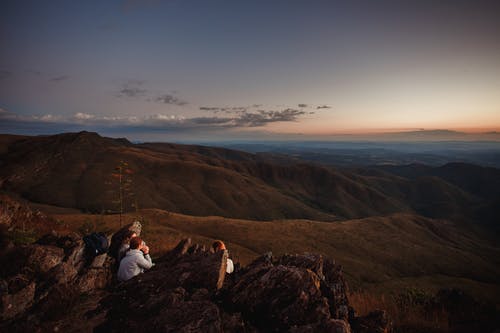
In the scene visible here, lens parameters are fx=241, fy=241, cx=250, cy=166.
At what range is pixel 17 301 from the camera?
20.0ft

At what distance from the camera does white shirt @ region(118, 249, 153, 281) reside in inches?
322

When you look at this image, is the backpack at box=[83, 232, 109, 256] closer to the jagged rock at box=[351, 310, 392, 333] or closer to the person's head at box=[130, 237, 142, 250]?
the person's head at box=[130, 237, 142, 250]

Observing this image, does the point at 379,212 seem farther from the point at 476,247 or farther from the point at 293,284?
the point at 293,284

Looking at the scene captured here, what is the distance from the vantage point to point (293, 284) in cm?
659

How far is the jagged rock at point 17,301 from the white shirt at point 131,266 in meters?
2.29

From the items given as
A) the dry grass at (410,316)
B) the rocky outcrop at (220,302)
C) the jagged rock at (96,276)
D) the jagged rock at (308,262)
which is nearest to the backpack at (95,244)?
the jagged rock at (96,276)

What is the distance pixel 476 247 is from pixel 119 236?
146600 mm

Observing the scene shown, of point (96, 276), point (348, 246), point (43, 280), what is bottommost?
point (348, 246)

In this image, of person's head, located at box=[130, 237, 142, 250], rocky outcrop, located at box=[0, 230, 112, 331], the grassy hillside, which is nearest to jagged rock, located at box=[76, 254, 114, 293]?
rocky outcrop, located at box=[0, 230, 112, 331]

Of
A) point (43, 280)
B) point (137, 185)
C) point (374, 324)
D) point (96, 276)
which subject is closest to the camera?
point (374, 324)

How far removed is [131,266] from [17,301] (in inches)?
111

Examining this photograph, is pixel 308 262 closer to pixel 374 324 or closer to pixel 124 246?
pixel 374 324

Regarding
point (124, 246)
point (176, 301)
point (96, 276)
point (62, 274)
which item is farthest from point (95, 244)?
point (176, 301)

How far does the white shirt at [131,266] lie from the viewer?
8.18 meters
